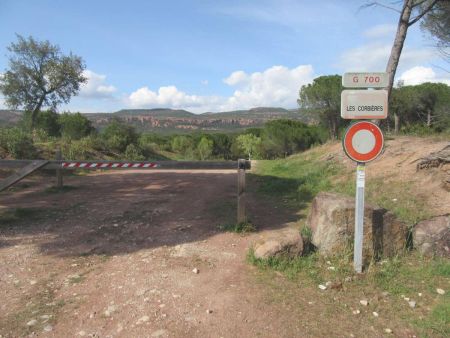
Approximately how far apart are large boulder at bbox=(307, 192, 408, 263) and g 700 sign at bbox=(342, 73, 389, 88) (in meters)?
1.56

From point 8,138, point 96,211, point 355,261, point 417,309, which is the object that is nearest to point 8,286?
point 96,211

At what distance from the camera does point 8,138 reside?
14750mm

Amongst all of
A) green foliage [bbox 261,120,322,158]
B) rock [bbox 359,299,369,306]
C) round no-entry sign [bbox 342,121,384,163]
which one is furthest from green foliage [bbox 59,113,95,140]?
rock [bbox 359,299,369,306]

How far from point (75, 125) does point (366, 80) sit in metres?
27.8

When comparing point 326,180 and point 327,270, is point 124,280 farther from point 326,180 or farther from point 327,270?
point 326,180

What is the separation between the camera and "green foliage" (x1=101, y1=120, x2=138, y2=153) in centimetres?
2353

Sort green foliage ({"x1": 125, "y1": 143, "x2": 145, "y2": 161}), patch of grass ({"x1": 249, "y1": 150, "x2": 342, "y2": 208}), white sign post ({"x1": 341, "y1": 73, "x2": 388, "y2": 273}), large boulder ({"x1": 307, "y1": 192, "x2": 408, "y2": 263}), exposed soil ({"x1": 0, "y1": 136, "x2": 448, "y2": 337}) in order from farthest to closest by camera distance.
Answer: green foliage ({"x1": 125, "y1": 143, "x2": 145, "y2": 161}) → patch of grass ({"x1": 249, "y1": 150, "x2": 342, "y2": 208}) → large boulder ({"x1": 307, "y1": 192, "x2": 408, "y2": 263}) → white sign post ({"x1": 341, "y1": 73, "x2": 388, "y2": 273}) → exposed soil ({"x1": 0, "y1": 136, "x2": 448, "y2": 337})

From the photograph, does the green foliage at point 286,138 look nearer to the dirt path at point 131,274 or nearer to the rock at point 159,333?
the dirt path at point 131,274

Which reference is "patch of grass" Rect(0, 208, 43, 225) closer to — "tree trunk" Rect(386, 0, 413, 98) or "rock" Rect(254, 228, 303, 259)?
"rock" Rect(254, 228, 303, 259)

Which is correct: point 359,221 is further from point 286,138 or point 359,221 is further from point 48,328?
point 286,138

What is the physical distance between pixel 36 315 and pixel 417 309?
3.73 metres

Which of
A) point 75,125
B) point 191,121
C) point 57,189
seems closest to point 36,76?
point 75,125

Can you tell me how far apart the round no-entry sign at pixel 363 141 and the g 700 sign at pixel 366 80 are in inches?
17.5

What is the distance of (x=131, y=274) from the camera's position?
4.48m
